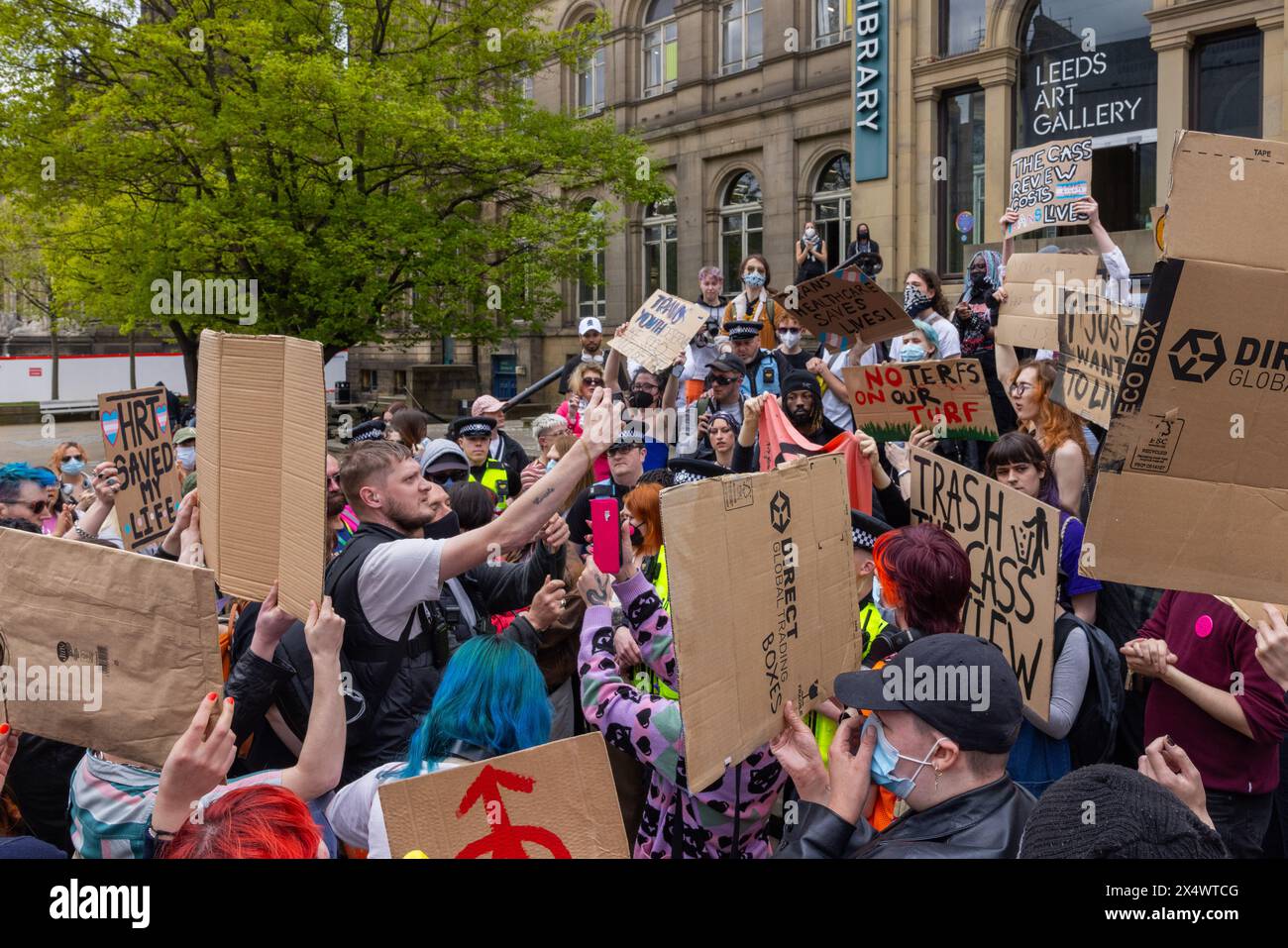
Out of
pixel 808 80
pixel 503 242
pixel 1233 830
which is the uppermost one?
pixel 808 80

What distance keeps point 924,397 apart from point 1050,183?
111 inches

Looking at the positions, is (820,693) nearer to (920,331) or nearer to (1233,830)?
(1233,830)

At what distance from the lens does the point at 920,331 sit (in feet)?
27.9

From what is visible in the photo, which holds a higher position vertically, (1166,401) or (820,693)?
(1166,401)

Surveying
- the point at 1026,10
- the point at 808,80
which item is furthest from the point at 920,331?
the point at 808,80

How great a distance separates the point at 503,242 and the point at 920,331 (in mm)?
10900

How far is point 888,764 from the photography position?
257 centimetres

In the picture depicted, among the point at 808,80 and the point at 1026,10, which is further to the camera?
the point at 808,80

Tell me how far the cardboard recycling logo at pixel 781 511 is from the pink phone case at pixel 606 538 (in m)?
0.57

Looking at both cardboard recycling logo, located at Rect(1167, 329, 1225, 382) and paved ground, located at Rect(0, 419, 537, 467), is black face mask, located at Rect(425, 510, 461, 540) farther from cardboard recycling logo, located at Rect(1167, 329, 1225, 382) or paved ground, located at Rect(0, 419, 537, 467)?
paved ground, located at Rect(0, 419, 537, 467)

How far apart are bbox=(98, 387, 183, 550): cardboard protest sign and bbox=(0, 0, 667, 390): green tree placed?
9.89 metres

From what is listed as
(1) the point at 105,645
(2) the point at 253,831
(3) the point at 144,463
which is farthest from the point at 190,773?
(3) the point at 144,463

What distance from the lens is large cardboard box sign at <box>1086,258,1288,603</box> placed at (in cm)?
300
